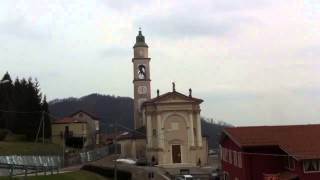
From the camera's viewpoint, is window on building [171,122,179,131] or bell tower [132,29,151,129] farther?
bell tower [132,29,151,129]

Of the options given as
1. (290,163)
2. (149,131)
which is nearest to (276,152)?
(290,163)

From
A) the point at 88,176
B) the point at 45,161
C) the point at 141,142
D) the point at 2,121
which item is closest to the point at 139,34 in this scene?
the point at 141,142

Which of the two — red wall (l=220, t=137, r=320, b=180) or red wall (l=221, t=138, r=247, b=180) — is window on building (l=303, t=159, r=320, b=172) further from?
red wall (l=221, t=138, r=247, b=180)

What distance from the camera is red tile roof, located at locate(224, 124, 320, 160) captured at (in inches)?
1576

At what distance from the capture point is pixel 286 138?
4347 cm

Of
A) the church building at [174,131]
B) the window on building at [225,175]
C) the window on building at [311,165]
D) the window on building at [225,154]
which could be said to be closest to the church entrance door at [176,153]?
the church building at [174,131]

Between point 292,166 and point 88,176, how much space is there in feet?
65.7

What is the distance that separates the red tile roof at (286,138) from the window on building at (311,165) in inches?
20.5

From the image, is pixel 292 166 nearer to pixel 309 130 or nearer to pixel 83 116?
pixel 309 130

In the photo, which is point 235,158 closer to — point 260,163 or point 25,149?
point 260,163

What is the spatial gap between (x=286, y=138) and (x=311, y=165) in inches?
184

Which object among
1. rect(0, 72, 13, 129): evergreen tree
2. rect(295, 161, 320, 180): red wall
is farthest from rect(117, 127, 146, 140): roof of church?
rect(295, 161, 320, 180): red wall

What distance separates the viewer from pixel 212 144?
158m

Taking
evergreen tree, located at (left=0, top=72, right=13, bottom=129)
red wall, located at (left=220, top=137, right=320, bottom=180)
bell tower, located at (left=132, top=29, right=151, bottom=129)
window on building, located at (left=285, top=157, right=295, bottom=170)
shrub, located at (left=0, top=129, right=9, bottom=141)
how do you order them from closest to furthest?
window on building, located at (left=285, top=157, right=295, bottom=170)
red wall, located at (left=220, top=137, right=320, bottom=180)
shrub, located at (left=0, top=129, right=9, bottom=141)
evergreen tree, located at (left=0, top=72, right=13, bottom=129)
bell tower, located at (left=132, top=29, right=151, bottom=129)
